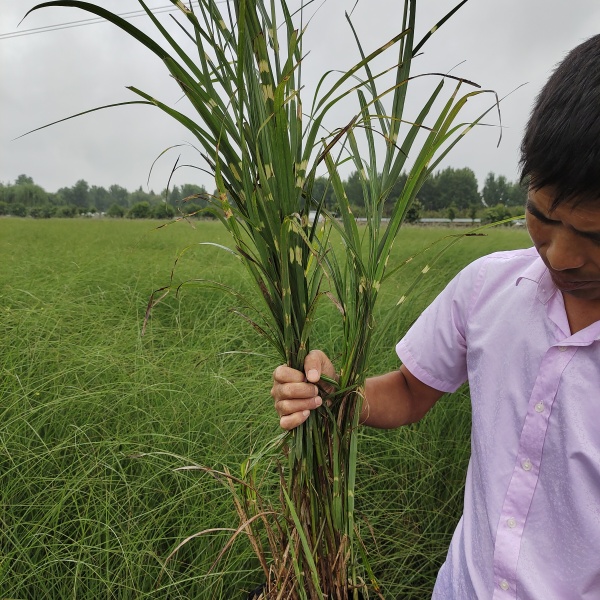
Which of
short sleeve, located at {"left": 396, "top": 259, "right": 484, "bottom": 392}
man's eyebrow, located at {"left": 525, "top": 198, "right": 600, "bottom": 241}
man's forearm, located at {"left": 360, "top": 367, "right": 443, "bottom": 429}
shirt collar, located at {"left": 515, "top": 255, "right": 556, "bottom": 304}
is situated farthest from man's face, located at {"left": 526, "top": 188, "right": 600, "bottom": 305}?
man's forearm, located at {"left": 360, "top": 367, "right": 443, "bottom": 429}

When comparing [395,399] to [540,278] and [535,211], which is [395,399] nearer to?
[540,278]

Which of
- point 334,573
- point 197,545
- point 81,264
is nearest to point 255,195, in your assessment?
point 334,573

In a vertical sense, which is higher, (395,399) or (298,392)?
(298,392)

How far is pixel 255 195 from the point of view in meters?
0.68

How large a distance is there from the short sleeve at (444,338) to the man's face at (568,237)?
23 cm

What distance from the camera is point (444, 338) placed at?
3.18 ft

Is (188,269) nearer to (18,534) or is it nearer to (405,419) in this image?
(18,534)

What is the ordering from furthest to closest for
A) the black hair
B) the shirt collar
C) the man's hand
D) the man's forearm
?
the man's forearm < the shirt collar < the man's hand < the black hair

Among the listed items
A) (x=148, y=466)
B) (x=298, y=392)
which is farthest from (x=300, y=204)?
(x=148, y=466)

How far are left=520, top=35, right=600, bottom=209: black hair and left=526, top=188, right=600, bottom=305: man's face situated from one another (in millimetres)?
14

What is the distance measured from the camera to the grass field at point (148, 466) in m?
1.37

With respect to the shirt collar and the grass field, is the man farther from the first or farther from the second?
the grass field

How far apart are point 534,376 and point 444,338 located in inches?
7.1

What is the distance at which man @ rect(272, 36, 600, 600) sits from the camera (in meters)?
0.64
